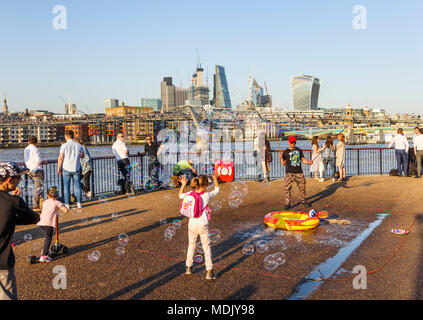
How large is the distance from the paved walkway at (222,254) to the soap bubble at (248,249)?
0.09m

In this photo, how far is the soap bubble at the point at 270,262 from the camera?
20.8 feet

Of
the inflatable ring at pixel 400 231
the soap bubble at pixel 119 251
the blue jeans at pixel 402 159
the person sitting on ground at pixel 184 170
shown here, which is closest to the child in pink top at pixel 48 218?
the soap bubble at pixel 119 251

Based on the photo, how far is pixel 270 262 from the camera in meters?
6.55

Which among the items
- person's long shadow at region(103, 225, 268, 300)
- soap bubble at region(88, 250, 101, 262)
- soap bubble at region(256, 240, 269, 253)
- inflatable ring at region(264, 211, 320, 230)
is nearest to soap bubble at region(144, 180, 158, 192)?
inflatable ring at region(264, 211, 320, 230)

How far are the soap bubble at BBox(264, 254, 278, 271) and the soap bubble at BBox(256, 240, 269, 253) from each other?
0.50 metres

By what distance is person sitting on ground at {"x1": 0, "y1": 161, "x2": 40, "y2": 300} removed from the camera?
3797 mm

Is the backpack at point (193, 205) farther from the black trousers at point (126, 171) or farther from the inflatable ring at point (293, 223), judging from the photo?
the black trousers at point (126, 171)

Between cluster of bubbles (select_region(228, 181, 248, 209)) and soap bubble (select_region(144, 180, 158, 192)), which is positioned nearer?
cluster of bubbles (select_region(228, 181, 248, 209))

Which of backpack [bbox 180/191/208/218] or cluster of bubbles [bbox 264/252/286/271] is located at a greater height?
backpack [bbox 180/191/208/218]

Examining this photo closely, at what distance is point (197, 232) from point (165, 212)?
5290 mm

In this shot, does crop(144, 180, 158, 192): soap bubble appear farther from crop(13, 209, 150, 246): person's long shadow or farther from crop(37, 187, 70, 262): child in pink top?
crop(37, 187, 70, 262): child in pink top

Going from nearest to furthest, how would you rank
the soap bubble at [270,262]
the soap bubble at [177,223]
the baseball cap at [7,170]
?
1. the baseball cap at [7,170]
2. the soap bubble at [270,262]
3. the soap bubble at [177,223]

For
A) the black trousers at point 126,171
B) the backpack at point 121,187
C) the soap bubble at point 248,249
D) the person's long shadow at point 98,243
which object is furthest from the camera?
the backpack at point 121,187

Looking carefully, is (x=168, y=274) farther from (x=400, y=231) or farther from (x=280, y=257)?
(x=400, y=231)
